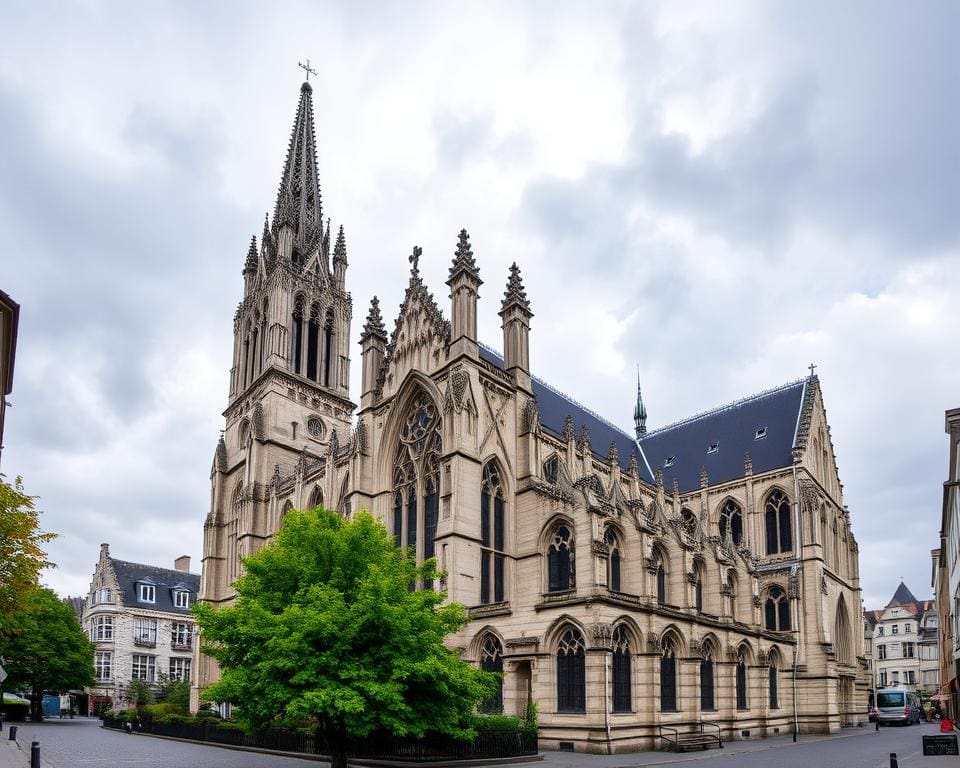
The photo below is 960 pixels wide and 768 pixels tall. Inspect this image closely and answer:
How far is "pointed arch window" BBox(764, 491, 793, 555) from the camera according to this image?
4641cm

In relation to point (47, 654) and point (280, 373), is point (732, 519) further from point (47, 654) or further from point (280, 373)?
point (47, 654)

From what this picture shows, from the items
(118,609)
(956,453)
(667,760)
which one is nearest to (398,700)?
(667,760)

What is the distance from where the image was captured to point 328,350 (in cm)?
5759

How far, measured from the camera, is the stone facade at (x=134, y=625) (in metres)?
64.8

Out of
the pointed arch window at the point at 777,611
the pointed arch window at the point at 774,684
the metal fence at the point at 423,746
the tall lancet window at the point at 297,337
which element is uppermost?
the tall lancet window at the point at 297,337

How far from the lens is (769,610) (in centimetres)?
4475

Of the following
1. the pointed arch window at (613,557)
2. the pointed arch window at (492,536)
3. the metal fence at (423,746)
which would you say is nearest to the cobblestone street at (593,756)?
the metal fence at (423,746)

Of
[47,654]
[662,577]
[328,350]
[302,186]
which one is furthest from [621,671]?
[302,186]

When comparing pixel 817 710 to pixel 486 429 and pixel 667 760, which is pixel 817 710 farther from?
pixel 486 429

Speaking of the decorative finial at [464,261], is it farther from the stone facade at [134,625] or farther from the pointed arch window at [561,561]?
the stone facade at [134,625]

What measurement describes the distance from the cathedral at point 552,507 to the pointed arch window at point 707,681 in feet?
0.46

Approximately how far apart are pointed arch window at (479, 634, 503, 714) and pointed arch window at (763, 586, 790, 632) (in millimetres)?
20671

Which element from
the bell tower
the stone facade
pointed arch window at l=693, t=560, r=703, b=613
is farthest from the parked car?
the stone facade

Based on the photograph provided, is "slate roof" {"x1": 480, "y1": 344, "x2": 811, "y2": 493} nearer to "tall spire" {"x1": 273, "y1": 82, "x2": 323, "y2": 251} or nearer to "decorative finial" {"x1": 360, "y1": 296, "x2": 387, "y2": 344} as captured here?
"decorative finial" {"x1": 360, "y1": 296, "x2": 387, "y2": 344}
